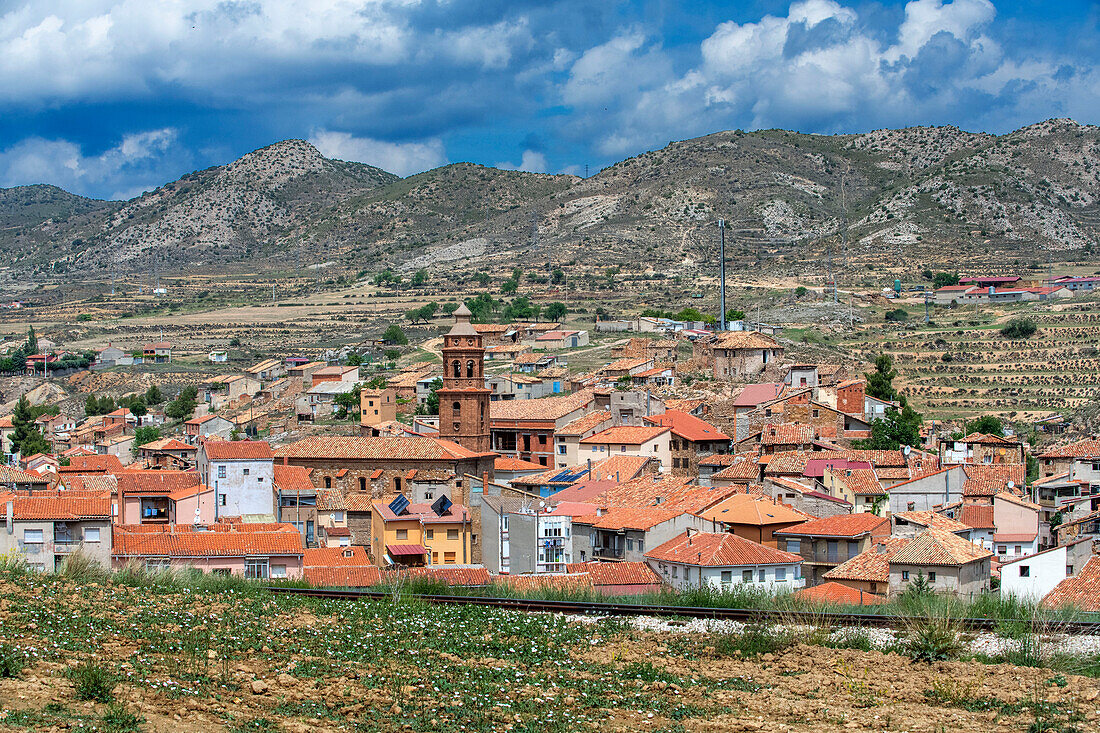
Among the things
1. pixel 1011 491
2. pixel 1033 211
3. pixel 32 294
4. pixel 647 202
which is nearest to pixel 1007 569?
pixel 1011 491

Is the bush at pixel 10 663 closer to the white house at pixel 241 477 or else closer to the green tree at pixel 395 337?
the white house at pixel 241 477

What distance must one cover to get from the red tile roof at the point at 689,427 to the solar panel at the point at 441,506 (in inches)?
625

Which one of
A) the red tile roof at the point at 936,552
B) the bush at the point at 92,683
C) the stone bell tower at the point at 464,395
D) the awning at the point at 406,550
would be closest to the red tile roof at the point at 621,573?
the awning at the point at 406,550

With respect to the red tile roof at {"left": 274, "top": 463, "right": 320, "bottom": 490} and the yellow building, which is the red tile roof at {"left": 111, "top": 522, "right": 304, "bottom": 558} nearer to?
the yellow building

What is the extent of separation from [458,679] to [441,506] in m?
20.9

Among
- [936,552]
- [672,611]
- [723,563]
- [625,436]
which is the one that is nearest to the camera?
[672,611]

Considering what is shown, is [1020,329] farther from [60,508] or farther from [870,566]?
[60,508]

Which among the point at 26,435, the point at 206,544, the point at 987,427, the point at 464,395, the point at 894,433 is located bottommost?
the point at 206,544

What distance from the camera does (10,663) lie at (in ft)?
31.0

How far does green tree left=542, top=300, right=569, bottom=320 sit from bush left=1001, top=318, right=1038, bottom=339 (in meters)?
31.1

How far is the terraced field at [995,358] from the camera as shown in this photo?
190ft

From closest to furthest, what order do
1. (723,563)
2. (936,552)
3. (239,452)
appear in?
(936,552) < (723,563) < (239,452)

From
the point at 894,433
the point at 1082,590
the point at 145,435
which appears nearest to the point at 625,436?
the point at 894,433

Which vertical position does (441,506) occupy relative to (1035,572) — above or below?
above
